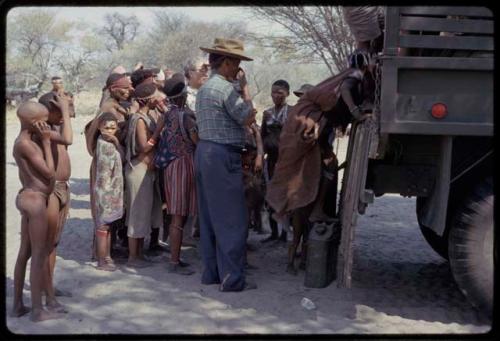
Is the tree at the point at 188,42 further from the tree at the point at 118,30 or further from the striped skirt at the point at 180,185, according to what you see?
the striped skirt at the point at 180,185

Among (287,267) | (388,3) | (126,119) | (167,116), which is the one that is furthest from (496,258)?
(126,119)

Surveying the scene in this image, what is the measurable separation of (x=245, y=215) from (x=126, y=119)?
1.75m

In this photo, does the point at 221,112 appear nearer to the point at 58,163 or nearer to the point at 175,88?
the point at 175,88

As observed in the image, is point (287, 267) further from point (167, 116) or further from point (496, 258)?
point (496, 258)

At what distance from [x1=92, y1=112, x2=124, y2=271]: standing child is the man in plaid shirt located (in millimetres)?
932

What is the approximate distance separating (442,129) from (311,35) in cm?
1079

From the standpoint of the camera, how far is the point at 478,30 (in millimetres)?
4375

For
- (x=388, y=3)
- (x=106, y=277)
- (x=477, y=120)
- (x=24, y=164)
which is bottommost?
(x=106, y=277)

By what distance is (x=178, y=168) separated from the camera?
6129 mm

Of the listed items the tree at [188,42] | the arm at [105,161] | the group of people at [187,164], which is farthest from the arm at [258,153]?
the tree at [188,42]

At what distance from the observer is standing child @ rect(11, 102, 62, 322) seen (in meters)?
4.56

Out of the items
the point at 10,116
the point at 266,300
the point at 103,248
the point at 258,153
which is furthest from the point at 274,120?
the point at 10,116

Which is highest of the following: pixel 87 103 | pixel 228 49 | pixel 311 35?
pixel 311 35

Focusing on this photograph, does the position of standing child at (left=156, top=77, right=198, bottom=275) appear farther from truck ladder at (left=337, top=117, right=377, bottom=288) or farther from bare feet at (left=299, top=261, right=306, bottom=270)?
truck ladder at (left=337, top=117, right=377, bottom=288)
